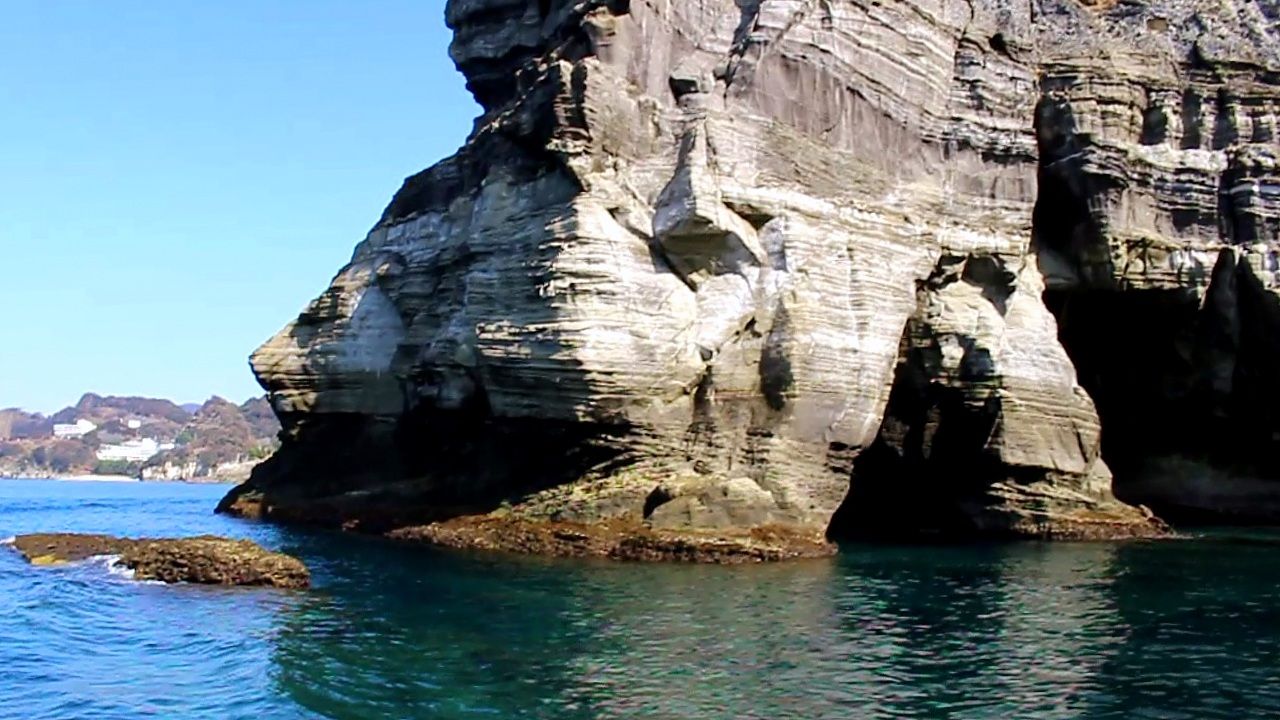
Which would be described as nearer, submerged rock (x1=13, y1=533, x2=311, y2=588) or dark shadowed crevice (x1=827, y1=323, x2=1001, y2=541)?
submerged rock (x1=13, y1=533, x2=311, y2=588)

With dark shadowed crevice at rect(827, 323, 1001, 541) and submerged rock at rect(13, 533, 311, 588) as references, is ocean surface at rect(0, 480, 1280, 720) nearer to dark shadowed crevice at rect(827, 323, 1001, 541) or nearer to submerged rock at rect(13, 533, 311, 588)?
submerged rock at rect(13, 533, 311, 588)

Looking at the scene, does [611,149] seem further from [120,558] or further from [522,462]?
[120,558]

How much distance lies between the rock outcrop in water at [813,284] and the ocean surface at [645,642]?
475cm

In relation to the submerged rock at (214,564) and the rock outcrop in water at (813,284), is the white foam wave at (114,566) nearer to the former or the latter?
the submerged rock at (214,564)

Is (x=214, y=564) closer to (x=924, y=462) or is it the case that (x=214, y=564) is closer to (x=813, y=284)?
(x=813, y=284)

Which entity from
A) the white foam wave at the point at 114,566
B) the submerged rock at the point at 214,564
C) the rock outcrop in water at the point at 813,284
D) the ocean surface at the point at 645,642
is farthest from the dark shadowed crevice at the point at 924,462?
the white foam wave at the point at 114,566

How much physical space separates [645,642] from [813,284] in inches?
610

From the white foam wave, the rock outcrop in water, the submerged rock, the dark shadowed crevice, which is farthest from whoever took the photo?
the dark shadowed crevice

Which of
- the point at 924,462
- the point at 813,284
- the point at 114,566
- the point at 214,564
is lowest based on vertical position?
the point at 114,566

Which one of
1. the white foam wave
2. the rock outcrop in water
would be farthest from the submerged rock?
the rock outcrop in water

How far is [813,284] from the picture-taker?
32500 millimetres

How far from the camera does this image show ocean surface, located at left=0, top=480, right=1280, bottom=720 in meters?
15.5

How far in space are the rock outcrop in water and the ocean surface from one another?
4752 mm

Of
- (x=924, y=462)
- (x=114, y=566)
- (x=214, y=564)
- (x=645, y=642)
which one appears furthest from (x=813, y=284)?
(x=114, y=566)
